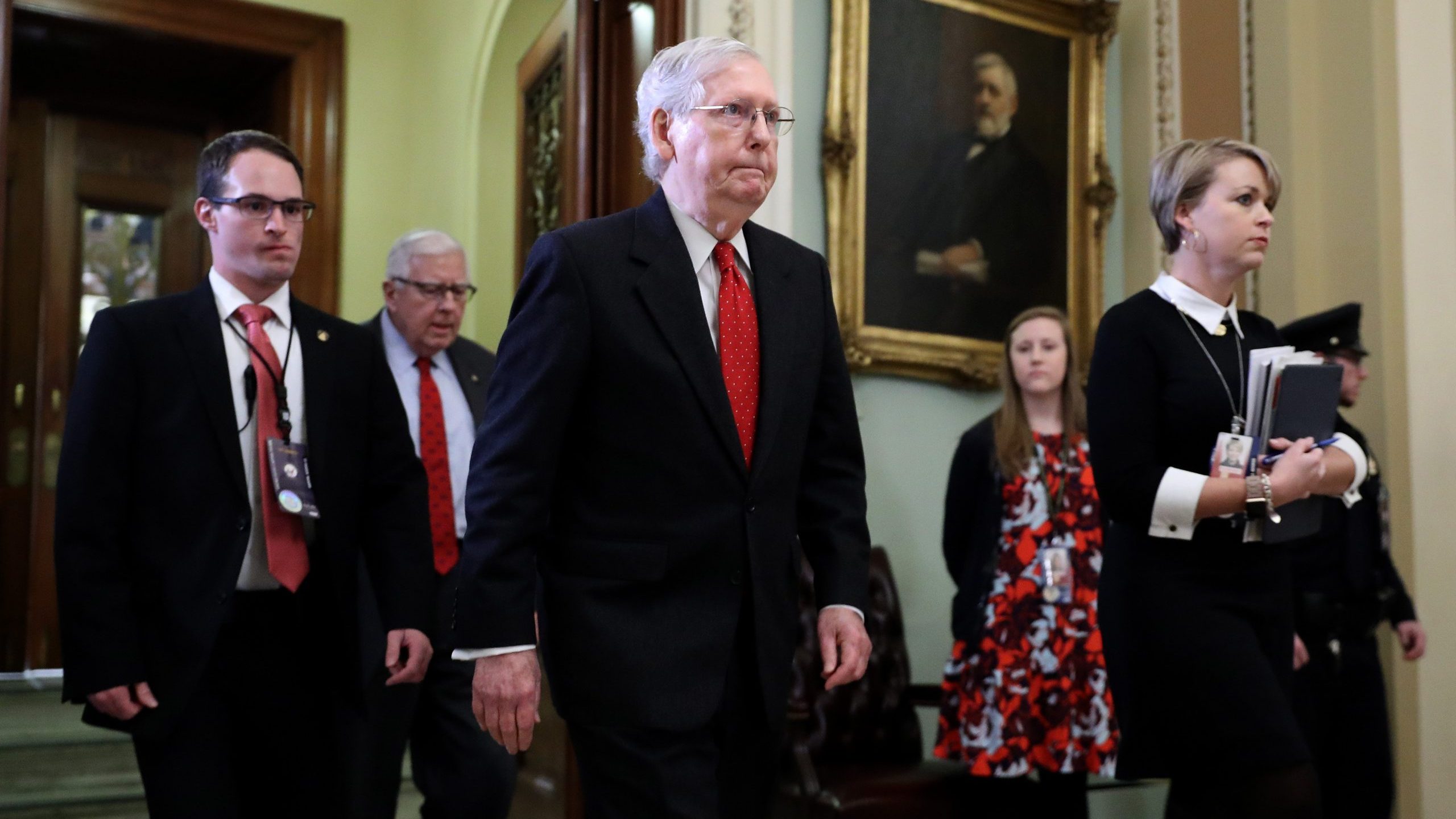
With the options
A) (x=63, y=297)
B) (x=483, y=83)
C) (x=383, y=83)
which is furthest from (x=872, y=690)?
(x=63, y=297)

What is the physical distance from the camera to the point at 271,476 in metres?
2.82

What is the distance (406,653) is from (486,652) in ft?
3.63

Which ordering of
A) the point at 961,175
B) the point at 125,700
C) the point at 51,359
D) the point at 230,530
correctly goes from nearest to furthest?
the point at 125,700
the point at 230,530
the point at 961,175
the point at 51,359

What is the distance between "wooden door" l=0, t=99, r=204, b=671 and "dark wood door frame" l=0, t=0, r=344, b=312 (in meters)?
0.94

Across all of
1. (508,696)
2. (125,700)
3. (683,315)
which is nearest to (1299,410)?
(683,315)

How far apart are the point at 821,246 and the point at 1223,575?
109 inches

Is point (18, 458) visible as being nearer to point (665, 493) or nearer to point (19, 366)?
point (19, 366)

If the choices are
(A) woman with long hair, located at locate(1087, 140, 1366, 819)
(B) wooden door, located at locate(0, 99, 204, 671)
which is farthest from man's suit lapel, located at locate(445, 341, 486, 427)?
(B) wooden door, located at locate(0, 99, 204, 671)

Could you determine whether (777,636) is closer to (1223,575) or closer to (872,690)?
(1223,575)

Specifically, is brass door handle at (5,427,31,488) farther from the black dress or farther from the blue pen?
the blue pen

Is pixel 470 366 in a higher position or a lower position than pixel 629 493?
higher

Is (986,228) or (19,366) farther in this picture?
(19,366)

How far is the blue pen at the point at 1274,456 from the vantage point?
9.10ft

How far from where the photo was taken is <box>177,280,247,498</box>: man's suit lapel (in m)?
2.76
